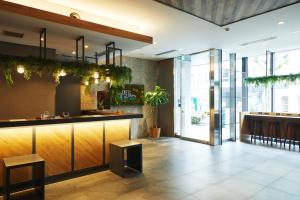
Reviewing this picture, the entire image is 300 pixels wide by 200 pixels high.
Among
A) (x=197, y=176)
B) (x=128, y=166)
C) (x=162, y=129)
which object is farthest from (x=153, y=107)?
(x=197, y=176)

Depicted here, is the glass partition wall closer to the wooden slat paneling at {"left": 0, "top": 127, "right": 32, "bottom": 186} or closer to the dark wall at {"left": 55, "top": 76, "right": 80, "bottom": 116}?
the dark wall at {"left": 55, "top": 76, "right": 80, "bottom": 116}

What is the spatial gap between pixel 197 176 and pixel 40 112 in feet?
15.3

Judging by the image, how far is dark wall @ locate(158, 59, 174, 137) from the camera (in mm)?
9461

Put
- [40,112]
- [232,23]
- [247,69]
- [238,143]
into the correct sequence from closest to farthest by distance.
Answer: [232,23], [40,112], [238,143], [247,69]

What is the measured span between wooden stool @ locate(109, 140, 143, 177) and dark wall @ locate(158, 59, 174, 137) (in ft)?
14.7

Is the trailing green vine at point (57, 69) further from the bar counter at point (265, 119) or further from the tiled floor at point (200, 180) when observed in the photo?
the bar counter at point (265, 119)

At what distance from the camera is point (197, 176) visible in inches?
182

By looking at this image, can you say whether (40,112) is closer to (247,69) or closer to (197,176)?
(197,176)

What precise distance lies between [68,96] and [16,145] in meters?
4.11

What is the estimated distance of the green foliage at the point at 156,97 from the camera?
8961 mm

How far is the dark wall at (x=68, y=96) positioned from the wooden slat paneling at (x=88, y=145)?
3.35 m

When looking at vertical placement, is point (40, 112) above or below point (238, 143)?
above

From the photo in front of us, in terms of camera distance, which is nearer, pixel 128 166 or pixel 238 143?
pixel 128 166

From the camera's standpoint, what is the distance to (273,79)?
7496mm
